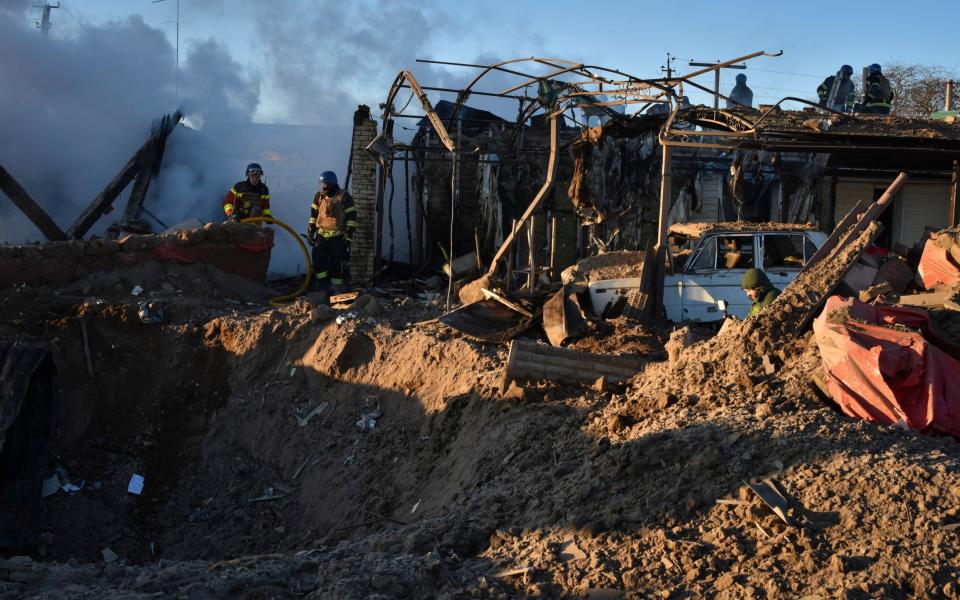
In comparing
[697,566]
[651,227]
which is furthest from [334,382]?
[651,227]

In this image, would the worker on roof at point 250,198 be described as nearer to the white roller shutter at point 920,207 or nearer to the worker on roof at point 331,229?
the worker on roof at point 331,229

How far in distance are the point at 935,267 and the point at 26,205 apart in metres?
13.5

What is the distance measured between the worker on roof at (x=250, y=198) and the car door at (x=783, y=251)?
6935 millimetres

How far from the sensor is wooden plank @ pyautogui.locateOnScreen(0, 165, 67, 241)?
15.8 meters

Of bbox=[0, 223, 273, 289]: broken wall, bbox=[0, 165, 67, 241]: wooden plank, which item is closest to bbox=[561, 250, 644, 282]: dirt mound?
bbox=[0, 223, 273, 289]: broken wall

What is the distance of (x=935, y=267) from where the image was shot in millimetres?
8312

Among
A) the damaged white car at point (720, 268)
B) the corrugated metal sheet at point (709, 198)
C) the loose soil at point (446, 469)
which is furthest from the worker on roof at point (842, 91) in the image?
the loose soil at point (446, 469)

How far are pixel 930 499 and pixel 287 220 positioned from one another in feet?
56.5

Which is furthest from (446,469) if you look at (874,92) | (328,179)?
(874,92)

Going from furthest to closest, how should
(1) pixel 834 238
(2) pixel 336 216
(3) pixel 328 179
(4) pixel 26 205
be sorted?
(4) pixel 26 205 → (3) pixel 328 179 → (2) pixel 336 216 → (1) pixel 834 238

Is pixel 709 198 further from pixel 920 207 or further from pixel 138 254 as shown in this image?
pixel 138 254

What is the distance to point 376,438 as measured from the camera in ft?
28.9

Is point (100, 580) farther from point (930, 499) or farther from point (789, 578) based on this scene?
point (930, 499)

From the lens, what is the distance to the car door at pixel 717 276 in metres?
11.6
